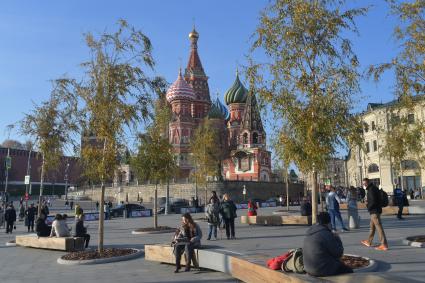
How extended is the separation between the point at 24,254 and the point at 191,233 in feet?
23.3

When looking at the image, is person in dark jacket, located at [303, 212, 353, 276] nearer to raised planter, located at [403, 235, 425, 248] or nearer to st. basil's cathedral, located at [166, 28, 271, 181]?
raised planter, located at [403, 235, 425, 248]

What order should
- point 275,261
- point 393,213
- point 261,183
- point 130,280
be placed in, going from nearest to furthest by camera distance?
point 275,261 → point 130,280 → point 393,213 → point 261,183

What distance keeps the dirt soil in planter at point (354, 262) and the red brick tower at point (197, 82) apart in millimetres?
73975

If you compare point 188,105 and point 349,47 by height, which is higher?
point 188,105

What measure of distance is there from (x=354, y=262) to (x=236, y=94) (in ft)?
244

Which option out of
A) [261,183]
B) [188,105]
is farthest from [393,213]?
[188,105]

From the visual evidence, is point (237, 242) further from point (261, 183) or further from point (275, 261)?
point (261, 183)

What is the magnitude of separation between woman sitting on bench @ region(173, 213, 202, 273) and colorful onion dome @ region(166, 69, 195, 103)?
68.9m

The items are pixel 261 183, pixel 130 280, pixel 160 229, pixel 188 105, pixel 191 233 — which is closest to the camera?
pixel 130 280

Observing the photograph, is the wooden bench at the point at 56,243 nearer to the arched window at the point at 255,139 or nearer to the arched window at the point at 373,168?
the arched window at the point at 373,168

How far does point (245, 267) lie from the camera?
26.2 feet

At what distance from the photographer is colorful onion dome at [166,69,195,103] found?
79.1 meters

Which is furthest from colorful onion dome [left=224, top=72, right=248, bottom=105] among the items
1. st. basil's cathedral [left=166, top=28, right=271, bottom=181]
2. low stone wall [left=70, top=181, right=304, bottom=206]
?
low stone wall [left=70, top=181, right=304, bottom=206]

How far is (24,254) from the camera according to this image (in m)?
14.2
